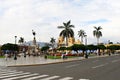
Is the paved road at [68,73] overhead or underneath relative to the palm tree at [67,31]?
underneath

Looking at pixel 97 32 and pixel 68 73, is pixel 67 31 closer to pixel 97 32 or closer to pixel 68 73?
pixel 97 32

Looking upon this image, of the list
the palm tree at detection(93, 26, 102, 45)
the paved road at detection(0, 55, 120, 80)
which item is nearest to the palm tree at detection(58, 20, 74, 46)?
the palm tree at detection(93, 26, 102, 45)

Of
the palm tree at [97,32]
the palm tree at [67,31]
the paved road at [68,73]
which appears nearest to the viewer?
the paved road at [68,73]

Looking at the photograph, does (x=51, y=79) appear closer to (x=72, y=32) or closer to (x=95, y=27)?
(x=72, y=32)

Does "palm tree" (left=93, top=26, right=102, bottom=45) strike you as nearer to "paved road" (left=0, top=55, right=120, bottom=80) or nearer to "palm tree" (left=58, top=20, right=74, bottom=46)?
"palm tree" (left=58, top=20, right=74, bottom=46)

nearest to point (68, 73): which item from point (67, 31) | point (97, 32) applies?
point (67, 31)

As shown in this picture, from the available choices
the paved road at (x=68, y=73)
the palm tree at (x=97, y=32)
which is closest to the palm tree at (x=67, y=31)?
the palm tree at (x=97, y=32)

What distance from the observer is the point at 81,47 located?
90812 mm

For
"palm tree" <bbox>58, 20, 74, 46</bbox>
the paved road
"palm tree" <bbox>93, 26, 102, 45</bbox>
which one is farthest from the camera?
"palm tree" <bbox>93, 26, 102, 45</bbox>

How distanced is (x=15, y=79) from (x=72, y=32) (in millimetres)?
75756

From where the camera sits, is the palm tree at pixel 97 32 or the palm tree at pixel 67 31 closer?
the palm tree at pixel 67 31

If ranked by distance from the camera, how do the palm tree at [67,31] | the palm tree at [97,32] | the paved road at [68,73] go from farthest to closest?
1. the palm tree at [97,32]
2. the palm tree at [67,31]
3. the paved road at [68,73]

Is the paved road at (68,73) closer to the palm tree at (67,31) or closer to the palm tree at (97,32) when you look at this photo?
the palm tree at (67,31)

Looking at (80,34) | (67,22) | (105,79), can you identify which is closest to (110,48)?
(80,34)
